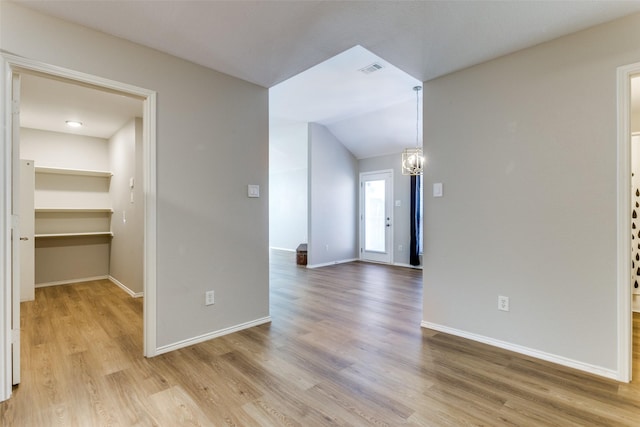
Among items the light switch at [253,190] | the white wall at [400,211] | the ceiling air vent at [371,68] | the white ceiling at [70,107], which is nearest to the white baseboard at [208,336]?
the light switch at [253,190]

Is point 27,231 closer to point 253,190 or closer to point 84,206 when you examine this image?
point 84,206

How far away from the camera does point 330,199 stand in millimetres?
6863

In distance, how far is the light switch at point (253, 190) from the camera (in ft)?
10.2

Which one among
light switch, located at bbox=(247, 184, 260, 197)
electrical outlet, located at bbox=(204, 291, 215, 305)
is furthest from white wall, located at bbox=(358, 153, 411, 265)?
electrical outlet, located at bbox=(204, 291, 215, 305)

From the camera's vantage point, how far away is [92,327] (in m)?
3.11

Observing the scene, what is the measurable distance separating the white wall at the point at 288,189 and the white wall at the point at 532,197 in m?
4.64

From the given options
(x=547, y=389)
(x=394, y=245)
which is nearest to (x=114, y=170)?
(x=394, y=245)

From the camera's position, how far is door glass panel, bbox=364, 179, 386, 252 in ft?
23.5

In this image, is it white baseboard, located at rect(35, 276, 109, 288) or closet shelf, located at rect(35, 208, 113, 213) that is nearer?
Result: closet shelf, located at rect(35, 208, 113, 213)

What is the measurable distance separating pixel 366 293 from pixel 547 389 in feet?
8.35

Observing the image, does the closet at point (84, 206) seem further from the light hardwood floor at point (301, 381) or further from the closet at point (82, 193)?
the light hardwood floor at point (301, 381)

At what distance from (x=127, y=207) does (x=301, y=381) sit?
12.4ft

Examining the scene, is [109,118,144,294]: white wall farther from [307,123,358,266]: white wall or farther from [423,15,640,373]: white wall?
[423,15,640,373]: white wall

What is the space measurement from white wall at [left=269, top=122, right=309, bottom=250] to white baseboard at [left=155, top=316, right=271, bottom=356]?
478 cm
